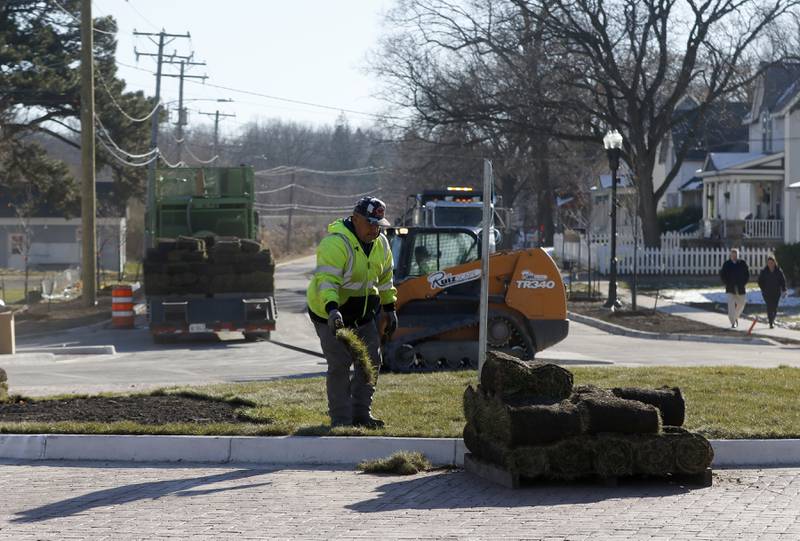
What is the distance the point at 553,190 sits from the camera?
229 ft

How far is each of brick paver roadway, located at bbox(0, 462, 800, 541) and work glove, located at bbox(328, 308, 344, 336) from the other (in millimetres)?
1108

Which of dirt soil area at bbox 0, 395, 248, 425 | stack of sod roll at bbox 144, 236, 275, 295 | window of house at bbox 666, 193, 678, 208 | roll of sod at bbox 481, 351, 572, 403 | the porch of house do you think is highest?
window of house at bbox 666, 193, 678, 208

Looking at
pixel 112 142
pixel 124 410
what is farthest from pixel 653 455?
pixel 112 142

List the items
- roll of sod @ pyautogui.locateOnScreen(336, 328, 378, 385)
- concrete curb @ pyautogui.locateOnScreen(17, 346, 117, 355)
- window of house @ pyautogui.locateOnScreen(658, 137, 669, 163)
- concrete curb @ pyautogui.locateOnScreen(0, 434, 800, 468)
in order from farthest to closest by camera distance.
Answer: window of house @ pyautogui.locateOnScreen(658, 137, 669, 163) → concrete curb @ pyautogui.locateOnScreen(17, 346, 117, 355) → roll of sod @ pyautogui.locateOnScreen(336, 328, 378, 385) → concrete curb @ pyautogui.locateOnScreen(0, 434, 800, 468)

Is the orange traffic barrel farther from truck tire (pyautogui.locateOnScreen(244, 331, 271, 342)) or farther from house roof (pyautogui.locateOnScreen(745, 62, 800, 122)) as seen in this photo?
house roof (pyautogui.locateOnScreen(745, 62, 800, 122))

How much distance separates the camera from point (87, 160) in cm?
3312

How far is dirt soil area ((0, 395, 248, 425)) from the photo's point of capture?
35.3 ft

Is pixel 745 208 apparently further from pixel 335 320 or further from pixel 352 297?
pixel 335 320

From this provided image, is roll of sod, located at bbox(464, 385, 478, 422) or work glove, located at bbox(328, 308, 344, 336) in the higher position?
work glove, located at bbox(328, 308, 344, 336)

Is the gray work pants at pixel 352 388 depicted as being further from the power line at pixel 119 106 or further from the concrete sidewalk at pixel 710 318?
the power line at pixel 119 106

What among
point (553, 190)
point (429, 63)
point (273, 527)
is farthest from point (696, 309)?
point (553, 190)

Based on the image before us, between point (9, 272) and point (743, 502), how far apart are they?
67343mm

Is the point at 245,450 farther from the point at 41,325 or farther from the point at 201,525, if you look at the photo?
the point at 41,325

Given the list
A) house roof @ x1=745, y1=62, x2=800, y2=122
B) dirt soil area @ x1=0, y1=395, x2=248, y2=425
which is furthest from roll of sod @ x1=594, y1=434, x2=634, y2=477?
house roof @ x1=745, y1=62, x2=800, y2=122
